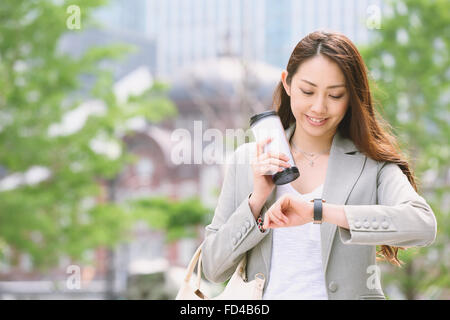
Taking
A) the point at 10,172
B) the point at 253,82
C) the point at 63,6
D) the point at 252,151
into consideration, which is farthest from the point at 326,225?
the point at 253,82

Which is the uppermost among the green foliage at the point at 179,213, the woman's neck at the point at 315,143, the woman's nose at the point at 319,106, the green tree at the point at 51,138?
the woman's nose at the point at 319,106

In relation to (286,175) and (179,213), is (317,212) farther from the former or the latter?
(179,213)

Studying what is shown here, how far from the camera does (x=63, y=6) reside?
579 cm

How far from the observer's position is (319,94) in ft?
2.99

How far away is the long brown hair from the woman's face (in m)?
0.01

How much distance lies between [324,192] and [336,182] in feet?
0.08

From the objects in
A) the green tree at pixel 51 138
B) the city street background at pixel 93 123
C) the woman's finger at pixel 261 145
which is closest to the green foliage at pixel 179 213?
the city street background at pixel 93 123

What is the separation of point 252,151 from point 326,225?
0.16 m

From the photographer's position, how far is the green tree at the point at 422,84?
20.2ft

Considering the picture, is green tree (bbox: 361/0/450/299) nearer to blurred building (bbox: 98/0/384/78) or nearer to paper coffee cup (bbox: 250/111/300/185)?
paper coffee cup (bbox: 250/111/300/185)

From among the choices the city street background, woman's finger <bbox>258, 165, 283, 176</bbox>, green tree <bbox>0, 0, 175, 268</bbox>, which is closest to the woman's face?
woman's finger <bbox>258, 165, 283, 176</bbox>

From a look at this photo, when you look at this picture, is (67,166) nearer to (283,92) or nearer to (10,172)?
(10,172)

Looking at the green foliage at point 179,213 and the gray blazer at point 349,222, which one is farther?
the green foliage at point 179,213

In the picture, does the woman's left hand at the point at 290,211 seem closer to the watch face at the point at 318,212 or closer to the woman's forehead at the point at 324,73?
the watch face at the point at 318,212
